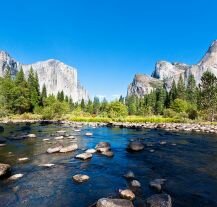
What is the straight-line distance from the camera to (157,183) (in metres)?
12.1

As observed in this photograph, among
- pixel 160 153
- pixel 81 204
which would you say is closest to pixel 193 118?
pixel 160 153

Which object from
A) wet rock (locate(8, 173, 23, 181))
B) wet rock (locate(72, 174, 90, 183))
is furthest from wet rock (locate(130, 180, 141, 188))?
wet rock (locate(8, 173, 23, 181))

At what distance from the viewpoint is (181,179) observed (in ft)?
43.9

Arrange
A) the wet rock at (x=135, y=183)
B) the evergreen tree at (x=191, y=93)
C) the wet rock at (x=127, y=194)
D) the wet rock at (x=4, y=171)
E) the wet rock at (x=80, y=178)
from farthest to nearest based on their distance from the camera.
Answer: the evergreen tree at (x=191, y=93)
the wet rock at (x=4, y=171)
the wet rock at (x=80, y=178)
the wet rock at (x=135, y=183)
the wet rock at (x=127, y=194)

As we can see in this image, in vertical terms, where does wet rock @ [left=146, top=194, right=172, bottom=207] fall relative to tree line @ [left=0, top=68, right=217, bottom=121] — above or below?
below

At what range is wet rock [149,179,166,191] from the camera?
11.7 metres

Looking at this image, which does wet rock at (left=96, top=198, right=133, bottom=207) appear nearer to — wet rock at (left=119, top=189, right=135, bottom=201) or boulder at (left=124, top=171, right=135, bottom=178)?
Answer: wet rock at (left=119, top=189, right=135, bottom=201)

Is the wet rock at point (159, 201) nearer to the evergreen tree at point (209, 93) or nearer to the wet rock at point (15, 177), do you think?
the wet rock at point (15, 177)

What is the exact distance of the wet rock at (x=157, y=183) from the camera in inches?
460

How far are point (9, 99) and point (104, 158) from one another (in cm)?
6639

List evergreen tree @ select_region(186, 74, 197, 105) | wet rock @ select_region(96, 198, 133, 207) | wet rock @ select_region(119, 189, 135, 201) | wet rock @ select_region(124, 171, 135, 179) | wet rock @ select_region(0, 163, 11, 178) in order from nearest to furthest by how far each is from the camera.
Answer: wet rock @ select_region(96, 198, 133, 207)
wet rock @ select_region(119, 189, 135, 201)
wet rock @ select_region(0, 163, 11, 178)
wet rock @ select_region(124, 171, 135, 179)
evergreen tree @ select_region(186, 74, 197, 105)

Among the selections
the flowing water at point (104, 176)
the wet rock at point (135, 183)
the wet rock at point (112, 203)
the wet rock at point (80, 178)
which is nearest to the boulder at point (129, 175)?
the flowing water at point (104, 176)

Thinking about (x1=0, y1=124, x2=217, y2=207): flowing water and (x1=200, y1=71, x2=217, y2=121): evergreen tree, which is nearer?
(x1=0, y1=124, x2=217, y2=207): flowing water

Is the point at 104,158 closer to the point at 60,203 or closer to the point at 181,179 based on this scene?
the point at 181,179
